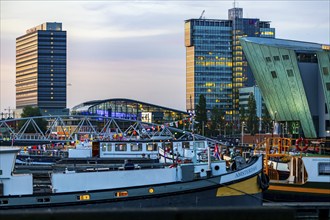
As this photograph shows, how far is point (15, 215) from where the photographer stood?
1183 centimetres

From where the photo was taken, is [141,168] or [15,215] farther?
[141,168]

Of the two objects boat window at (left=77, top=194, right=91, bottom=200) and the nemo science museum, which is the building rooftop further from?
boat window at (left=77, top=194, right=91, bottom=200)

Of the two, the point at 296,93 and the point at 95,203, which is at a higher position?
the point at 296,93

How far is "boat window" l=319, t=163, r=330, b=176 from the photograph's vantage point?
1593 inches

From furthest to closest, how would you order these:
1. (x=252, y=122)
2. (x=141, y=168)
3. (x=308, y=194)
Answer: (x=252, y=122)
(x=308, y=194)
(x=141, y=168)

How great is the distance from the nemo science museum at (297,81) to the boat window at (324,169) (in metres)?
61.8

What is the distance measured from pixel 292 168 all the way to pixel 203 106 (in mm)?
110331

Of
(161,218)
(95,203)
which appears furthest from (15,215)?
(95,203)

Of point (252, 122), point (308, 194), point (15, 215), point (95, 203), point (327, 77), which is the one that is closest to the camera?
point (15, 215)

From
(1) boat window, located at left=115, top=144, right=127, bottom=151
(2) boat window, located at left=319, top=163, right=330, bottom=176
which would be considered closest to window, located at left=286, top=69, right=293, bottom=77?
(1) boat window, located at left=115, top=144, right=127, bottom=151

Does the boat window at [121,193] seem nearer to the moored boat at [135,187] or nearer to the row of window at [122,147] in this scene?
the moored boat at [135,187]

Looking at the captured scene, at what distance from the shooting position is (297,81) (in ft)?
339

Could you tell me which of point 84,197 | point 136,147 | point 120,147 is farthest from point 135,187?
point 120,147

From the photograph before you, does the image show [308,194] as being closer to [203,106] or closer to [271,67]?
[271,67]
